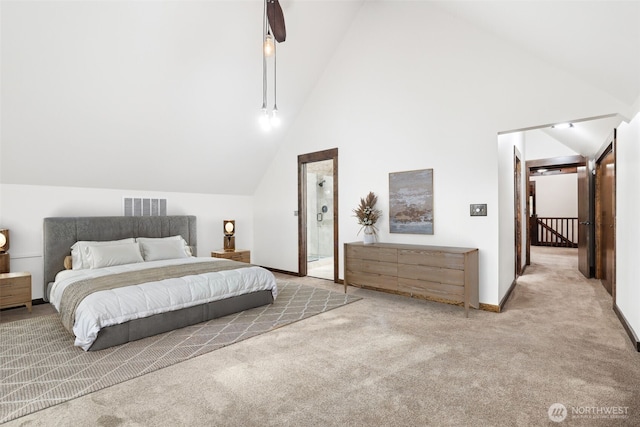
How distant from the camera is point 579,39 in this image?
256 centimetres

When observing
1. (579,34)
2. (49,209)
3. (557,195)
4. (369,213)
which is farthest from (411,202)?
(557,195)

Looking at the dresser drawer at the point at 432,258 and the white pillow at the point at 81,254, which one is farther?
the white pillow at the point at 81,254

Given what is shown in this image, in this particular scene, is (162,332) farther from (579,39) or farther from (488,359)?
(579,39)

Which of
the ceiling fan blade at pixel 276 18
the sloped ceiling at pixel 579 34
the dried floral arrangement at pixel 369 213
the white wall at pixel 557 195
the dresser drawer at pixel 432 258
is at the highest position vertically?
the ceiling fan blade at pixel 276 18

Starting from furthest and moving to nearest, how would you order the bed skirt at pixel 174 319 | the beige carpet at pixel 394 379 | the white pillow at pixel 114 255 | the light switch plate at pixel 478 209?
1. the white pillow at pixel 114 255
2. the light switch plate at pixel 478 209
3. the bed skirt at pixel 174 319
4. the beige carpet at pixel 394 379

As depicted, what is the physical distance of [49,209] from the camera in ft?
15.0

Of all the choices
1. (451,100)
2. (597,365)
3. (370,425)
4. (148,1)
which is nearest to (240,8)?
(148,1)

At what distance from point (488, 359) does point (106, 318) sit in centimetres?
316

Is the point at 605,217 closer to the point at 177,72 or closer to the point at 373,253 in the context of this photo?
the point at 373,253

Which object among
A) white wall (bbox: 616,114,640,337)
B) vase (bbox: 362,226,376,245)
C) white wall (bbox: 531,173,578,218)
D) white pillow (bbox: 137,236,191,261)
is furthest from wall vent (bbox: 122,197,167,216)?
white wall (bbox: 531,173,578,218)

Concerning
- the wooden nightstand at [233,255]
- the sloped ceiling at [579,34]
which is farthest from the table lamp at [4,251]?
the sloped ceiling at [579,34]

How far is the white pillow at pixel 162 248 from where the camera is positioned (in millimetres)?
4789

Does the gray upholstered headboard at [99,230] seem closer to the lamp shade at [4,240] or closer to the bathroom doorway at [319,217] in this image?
the lamp shade at [4,240]

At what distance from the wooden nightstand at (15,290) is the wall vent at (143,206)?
1.62 meters
